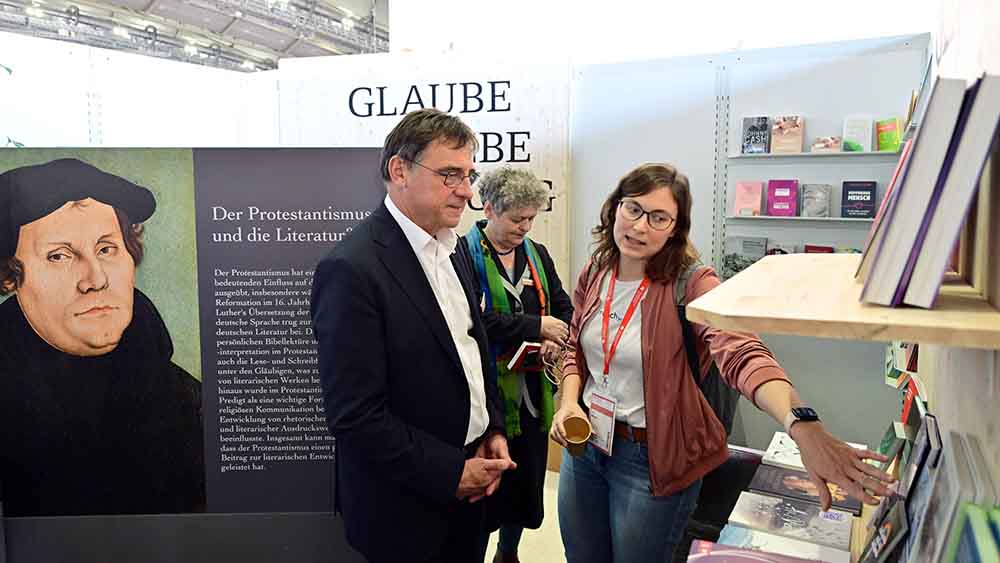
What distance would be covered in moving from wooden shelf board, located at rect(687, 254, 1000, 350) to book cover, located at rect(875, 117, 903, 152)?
10.7 ft

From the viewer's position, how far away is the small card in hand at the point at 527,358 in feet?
8.61

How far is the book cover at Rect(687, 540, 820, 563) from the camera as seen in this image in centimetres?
131

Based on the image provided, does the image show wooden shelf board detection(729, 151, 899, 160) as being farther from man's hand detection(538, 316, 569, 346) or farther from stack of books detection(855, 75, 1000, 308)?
stack of books detection(855, 75, 1000, 308)

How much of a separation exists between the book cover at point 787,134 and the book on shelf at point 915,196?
3.50m

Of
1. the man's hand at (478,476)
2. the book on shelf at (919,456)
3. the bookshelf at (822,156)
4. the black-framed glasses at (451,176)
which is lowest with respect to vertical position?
the man's hand at (478,476)

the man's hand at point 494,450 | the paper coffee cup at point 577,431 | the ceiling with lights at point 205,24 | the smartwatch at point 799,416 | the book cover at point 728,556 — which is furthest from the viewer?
the ceiling with lights at point 205,24

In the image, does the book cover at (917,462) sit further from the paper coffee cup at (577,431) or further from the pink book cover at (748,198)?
the pink book cover at (748,198)

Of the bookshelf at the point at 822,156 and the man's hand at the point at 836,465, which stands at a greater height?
the bookshelf at the point at 822,156

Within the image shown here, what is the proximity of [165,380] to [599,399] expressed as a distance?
1.66 meters

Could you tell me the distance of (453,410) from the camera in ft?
5.89

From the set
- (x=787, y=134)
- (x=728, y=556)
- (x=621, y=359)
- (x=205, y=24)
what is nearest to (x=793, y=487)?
(x=621, y=359)

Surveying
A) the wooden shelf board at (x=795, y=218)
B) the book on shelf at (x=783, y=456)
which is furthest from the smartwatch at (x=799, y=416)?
the wooden shelf board at (x=795, y=218)

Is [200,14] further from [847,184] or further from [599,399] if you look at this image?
[599,399]

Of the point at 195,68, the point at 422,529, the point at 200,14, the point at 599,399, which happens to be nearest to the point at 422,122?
the point at 599,399
